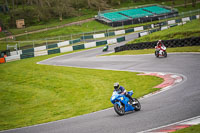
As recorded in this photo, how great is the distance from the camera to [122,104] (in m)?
11.2

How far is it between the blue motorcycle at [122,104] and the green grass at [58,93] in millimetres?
2061

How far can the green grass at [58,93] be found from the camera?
13266 millimetres

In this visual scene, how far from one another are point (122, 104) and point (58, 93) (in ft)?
22.2

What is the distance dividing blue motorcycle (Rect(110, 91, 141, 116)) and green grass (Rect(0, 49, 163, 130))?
2061 millimetres

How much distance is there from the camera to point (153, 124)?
885 cm

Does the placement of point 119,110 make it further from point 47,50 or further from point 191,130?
point 47,50

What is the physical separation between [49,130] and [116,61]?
1660cm

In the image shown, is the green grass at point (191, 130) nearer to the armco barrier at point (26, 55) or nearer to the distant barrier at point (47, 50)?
the distant barrier at point (47, 50)

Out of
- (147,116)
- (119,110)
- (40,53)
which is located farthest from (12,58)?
(147,116)

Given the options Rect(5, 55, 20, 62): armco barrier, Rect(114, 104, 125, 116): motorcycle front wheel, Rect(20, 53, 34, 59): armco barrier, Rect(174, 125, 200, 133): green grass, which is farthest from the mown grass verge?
Rect(20, 53, 34, 59): armco barrier

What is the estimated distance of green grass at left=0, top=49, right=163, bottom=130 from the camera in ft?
43.5

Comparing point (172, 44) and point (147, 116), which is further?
point (172, 44)

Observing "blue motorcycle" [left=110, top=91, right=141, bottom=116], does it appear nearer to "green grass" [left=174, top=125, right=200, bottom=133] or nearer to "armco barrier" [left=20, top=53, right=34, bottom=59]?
"green grass" [left=174, top=125, right=200, bottom=133]

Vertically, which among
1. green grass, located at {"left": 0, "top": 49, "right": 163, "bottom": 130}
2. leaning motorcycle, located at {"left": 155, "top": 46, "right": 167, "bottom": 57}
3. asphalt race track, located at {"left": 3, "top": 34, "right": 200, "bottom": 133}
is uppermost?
leaning motorcycle, located at {"left": 155, "top": 46, "right": 167, "bottom": 57}
